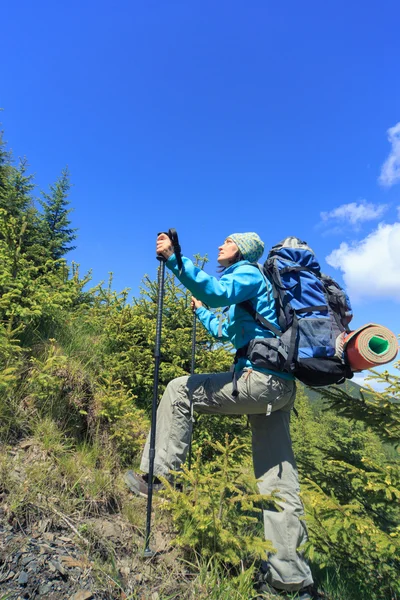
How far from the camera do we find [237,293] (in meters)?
2.89

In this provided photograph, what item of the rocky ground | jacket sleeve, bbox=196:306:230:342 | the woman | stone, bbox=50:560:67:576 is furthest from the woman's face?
stone, bbox=50:560:67:576

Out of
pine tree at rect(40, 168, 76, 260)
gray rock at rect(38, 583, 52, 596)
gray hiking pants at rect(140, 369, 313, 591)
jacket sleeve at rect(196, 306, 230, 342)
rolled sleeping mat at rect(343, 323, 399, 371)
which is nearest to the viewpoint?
gray rock at rect(38, 583, 52, 596)

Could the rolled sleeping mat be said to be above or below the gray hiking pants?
above

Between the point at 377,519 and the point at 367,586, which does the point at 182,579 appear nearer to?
the point at 367,586

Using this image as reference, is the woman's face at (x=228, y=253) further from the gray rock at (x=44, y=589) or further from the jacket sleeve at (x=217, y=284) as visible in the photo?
the gray rock at (x=44, y=589)

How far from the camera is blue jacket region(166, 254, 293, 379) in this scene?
2727mm

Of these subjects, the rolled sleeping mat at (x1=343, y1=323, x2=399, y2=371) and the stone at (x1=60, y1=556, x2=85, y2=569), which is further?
the rolled sleeping mat at (x1=343, y1=323, x2=399, y2=371)

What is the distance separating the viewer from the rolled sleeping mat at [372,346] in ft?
8.38

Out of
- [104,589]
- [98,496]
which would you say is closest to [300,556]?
[104,589]

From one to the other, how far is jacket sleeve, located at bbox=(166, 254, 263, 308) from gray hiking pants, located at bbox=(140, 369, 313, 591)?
0.66 m

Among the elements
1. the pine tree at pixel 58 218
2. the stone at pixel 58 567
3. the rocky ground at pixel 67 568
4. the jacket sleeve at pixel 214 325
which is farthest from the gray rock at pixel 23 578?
the pine tree at pixel 58 218

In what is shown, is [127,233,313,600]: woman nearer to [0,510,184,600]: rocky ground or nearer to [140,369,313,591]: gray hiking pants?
[140,369,313,591]: gray hiking pants

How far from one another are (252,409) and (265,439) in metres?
0.38

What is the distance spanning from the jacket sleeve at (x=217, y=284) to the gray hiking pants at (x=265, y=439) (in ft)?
2.18
